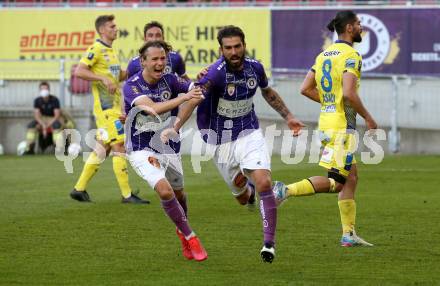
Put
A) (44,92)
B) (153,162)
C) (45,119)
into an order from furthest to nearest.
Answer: (45,119)
(44,92)
(153,162)

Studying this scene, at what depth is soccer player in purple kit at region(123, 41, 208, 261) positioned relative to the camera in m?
9.80

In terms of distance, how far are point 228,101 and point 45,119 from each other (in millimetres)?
15223

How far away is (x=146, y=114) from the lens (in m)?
10.2

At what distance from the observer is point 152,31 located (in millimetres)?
13219

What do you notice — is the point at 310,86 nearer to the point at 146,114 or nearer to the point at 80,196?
the point at 146,114

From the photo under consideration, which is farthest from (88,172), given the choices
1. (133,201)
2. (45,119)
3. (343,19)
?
(45,119)

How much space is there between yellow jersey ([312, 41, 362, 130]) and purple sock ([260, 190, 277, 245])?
3.84 feet

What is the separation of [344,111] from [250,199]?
186 centimetres

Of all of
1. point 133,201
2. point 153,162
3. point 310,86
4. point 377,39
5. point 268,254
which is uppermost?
point 310,86

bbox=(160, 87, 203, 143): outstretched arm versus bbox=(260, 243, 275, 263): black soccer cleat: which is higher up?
bbox=(160, 87, 203, 143): outstretched arm

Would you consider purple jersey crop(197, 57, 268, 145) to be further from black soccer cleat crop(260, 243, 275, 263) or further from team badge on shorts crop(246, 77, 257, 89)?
black soccer cleat crop(260, 243, 275, 263)

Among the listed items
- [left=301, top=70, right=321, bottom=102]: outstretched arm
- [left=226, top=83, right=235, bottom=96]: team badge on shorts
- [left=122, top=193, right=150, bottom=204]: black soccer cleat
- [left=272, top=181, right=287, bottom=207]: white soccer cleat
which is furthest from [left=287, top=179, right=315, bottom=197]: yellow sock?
[left=122, top=193, right=150, bottom=204]: black soccer cleat

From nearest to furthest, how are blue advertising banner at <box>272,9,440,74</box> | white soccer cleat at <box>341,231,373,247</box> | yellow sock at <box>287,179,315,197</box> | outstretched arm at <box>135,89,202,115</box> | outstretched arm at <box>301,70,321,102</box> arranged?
outstretched arm at <box>135,89,202,115</box>
yellow sock at <box>287,179,315,197</box>
white soccer cleat at <box>341,231,373,247</box>
outstretched arm at <box>301,70,321,102</box>
blue advertising banner at <box>272,9,440,74</box>

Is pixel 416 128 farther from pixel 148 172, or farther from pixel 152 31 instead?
pixel 148 172
